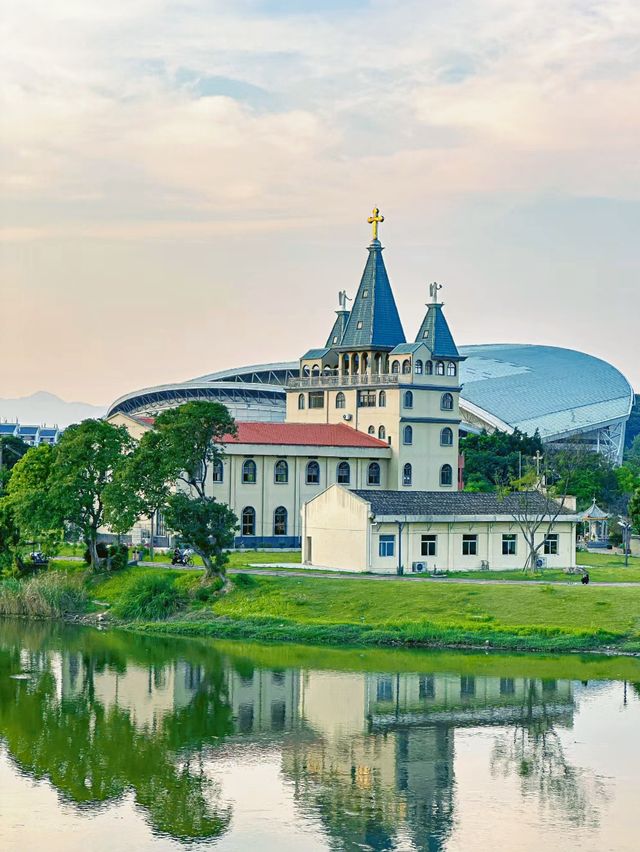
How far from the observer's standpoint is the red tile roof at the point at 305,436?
6631 centimetres

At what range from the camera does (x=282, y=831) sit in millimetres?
25484

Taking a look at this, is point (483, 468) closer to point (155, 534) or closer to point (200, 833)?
point (155, 534)

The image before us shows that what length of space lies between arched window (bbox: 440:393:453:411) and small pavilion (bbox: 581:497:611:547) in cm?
869

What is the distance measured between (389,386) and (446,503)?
15505 mm

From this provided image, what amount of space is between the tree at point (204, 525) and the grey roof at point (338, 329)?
1060 inches

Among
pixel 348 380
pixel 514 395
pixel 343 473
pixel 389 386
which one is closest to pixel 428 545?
pixel 343 473

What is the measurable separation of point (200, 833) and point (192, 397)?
288ft

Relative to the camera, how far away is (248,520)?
216 ft

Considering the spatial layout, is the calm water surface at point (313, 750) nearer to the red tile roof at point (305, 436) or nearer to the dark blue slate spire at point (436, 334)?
the red tile roof at point (305, 436)

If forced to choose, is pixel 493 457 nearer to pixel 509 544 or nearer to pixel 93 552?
pixel 509 544

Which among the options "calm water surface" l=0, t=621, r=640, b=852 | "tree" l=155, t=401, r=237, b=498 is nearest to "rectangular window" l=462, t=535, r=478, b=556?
"tree" l=155, t=401, r=237, b=498

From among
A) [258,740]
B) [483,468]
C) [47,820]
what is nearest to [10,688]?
[258,740]

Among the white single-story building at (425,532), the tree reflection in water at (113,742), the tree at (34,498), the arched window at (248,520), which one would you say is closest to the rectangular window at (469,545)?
the white single-story building at (425,532)

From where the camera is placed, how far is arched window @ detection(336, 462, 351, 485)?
225 ft
